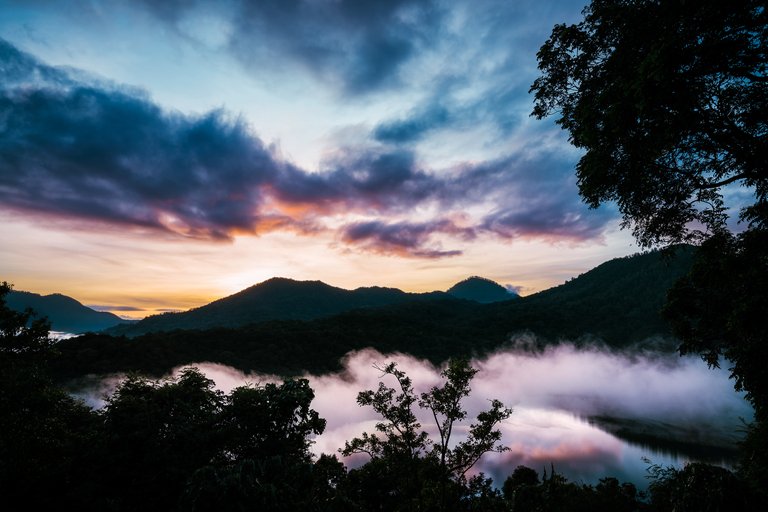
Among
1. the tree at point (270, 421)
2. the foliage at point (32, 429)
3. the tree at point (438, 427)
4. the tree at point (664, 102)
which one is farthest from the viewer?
the tree at point (270, 421)

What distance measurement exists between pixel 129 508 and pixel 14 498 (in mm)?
4915

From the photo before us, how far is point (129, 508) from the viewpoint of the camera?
62.7 ft

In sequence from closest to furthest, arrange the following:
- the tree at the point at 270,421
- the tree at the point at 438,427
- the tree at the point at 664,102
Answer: the tree at the point at 664,102
the tree at the point at 438,427
the tree at the point at 270,421

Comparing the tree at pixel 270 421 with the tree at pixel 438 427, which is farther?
the tree at pixel 270 421

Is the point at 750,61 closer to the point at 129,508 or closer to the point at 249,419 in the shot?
the point at 249,419

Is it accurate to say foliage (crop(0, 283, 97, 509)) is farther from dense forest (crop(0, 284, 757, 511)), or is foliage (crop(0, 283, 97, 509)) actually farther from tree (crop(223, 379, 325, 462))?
tree (crop(223, 379, 325, 462))

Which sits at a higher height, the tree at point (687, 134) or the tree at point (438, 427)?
the tree at point (687, 134)

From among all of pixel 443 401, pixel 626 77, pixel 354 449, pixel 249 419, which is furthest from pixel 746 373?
pixel 249 419

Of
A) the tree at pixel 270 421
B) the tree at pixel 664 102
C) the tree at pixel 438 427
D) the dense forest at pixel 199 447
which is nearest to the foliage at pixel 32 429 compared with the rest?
the dense forest at pixel 199 447

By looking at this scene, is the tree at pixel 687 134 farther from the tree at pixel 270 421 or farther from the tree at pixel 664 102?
the tree at pixel 270 421

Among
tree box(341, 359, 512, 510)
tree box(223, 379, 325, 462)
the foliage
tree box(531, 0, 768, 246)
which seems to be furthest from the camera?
tree box(223, 379, 325, 462)

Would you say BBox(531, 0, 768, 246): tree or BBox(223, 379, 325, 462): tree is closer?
BBox(531, 0, 768, 246): tree

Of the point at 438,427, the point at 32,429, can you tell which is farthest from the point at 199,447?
the point at 438,427

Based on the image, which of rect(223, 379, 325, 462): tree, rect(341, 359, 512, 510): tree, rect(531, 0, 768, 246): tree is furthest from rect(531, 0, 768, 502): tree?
rect(223, 379, 325, 462): tree
